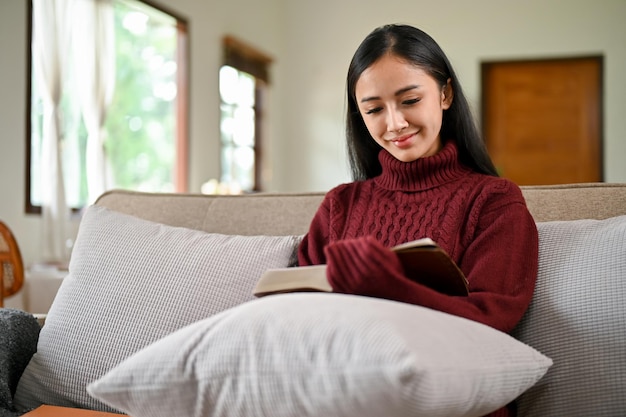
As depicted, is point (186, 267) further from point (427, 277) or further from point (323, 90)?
point (323, 90)

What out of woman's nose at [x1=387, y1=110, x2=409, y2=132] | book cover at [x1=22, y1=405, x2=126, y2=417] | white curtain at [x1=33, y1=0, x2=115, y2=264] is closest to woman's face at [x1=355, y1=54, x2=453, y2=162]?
woman's nose at [x1=387, y1=110, x2=409, y2=132]

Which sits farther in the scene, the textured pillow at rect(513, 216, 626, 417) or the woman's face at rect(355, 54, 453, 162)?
the woman's face at rect(355, 54, 453, 162)

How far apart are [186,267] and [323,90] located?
6.29 metres

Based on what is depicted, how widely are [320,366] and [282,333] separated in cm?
6

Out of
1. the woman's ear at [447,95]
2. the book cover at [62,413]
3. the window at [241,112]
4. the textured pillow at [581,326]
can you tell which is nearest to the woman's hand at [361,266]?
the textured pillow at [581,326]

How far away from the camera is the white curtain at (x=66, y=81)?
13.9 ft

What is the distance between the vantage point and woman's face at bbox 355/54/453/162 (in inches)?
54.7

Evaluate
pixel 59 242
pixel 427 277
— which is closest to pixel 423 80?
pixel 427 277

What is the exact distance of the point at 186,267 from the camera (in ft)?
4.65

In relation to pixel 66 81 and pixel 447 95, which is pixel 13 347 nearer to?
pixel 447 95

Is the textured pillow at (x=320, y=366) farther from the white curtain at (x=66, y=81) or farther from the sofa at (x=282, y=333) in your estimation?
the white curtain at (x=66, y=81)

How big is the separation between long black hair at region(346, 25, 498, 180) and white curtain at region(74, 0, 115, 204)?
332cm

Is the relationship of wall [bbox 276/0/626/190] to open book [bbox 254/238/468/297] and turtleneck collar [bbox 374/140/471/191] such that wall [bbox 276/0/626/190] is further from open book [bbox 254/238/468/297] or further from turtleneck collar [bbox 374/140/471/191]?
open book [bbox 254/238/468/297]

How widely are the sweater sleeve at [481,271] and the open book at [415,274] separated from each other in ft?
0.07
